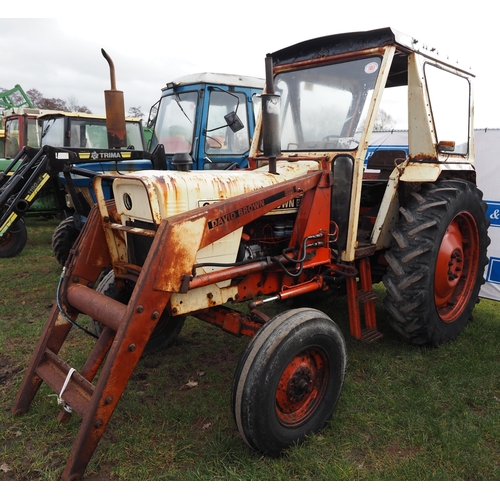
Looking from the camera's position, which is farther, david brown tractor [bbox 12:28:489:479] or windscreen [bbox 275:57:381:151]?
windscreen [bbox 275:57:381:151]

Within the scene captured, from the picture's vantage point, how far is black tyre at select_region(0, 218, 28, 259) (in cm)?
777

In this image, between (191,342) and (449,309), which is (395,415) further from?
(191,342)

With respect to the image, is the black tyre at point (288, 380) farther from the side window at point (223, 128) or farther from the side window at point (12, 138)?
the side window at point (12, 138)

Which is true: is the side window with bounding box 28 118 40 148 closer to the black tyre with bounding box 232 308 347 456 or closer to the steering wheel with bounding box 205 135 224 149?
the steering wheel with bounding box 205 135 224 149

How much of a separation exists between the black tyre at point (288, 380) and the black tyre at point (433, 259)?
97 centimetres

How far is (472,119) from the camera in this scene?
4.42 metres

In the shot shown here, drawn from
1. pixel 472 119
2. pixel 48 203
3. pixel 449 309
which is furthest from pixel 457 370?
pixel 48 203

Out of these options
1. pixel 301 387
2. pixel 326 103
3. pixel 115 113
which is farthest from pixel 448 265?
pixel 115 113

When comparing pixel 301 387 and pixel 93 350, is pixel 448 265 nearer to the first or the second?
pixel 301 387

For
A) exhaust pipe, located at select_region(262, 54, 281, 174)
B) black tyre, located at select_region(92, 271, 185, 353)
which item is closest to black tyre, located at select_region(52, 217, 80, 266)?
black tyre, located at select_region(92, 271, 185, 353)

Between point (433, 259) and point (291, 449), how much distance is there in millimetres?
1834

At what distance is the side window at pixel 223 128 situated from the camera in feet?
21.4

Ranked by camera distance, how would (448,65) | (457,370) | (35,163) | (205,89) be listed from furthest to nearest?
(205,89) < (35,163) < (448,65) < (457,370)

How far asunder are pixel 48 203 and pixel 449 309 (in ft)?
24.4
